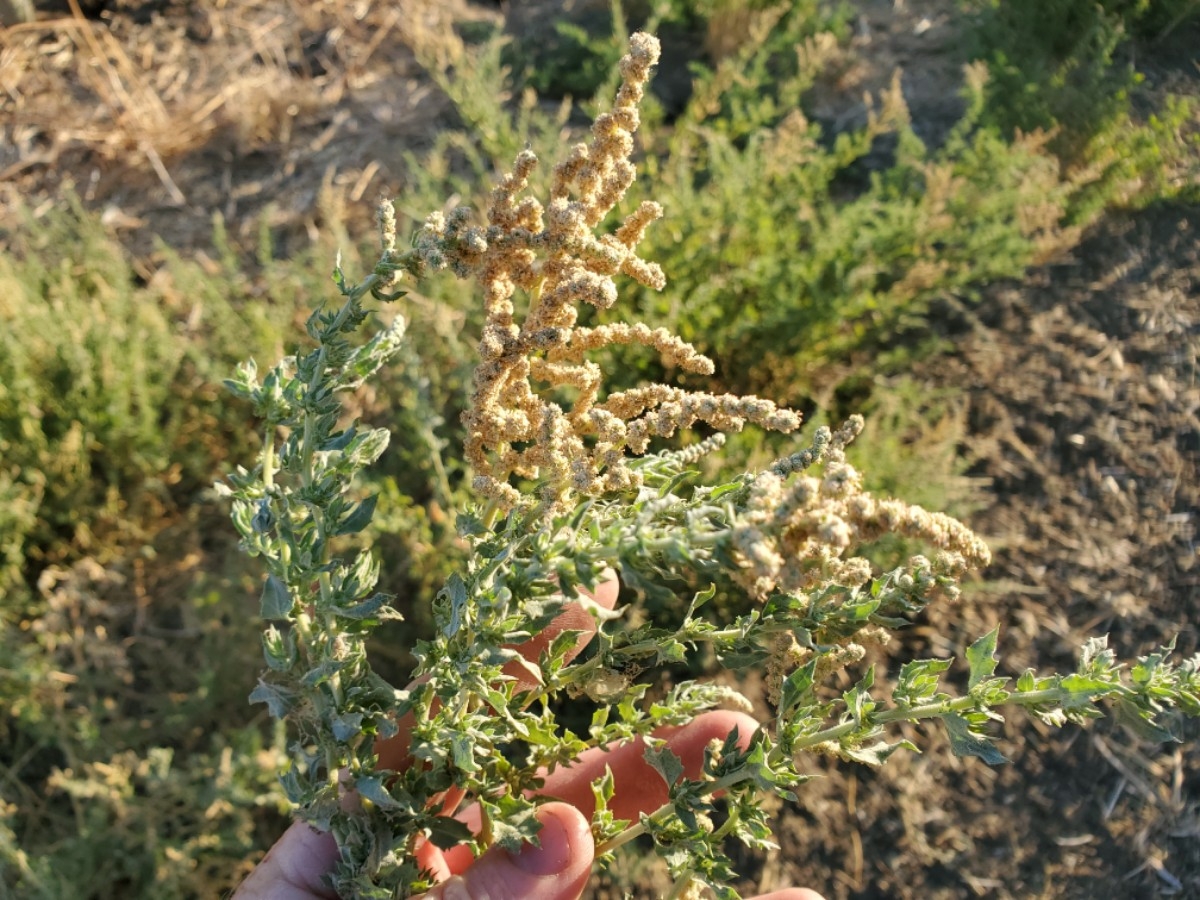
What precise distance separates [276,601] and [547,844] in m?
0.65

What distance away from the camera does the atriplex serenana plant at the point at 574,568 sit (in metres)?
1.03

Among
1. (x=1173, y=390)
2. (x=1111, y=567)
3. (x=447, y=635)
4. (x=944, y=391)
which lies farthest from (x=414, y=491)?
(x=1173, y=390)

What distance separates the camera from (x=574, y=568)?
1001 mm

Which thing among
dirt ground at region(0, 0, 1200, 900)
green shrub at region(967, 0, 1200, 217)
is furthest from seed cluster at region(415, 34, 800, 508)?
green shrub at region(967, 0, 1200, 217)

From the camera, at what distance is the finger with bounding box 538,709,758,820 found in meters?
1.93

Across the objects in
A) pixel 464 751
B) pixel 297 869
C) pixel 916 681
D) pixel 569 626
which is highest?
pixel 916 681

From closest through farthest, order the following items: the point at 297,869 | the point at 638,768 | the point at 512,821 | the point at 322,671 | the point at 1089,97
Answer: the point at 322,671
the point at 512,821
the point at 297,869
the point at 638,768
the point at 1089,97

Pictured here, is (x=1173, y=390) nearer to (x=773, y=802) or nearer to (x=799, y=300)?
A: (x=799, y=300)

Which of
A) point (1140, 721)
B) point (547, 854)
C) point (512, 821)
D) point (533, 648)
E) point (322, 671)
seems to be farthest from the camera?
point (533, 648)

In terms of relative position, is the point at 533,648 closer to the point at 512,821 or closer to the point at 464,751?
the point at 512,821

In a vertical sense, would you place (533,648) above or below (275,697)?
below

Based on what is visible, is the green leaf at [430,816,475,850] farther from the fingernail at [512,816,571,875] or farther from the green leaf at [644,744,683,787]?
the green leaf at [644,744,683,787]

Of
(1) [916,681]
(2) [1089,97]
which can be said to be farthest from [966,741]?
(2) [1089,97]

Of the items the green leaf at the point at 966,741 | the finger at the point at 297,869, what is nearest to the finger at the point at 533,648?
the finger at the point at 297,869
